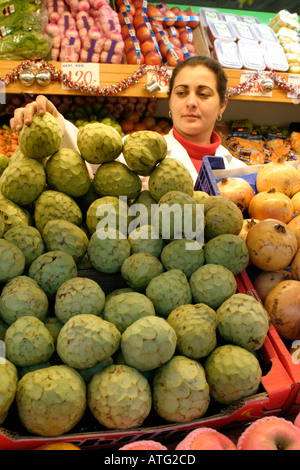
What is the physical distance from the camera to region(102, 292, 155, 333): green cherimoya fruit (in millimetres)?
1017

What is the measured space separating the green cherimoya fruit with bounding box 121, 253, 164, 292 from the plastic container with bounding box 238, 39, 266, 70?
10.8 feet

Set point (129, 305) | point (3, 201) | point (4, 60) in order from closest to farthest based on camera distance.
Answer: point (129, 305), point (3, 201), point (4, 60)

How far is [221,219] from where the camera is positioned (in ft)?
4.21

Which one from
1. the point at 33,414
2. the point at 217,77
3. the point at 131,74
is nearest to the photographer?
the point at 33,414

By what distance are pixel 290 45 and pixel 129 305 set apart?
4195 mm

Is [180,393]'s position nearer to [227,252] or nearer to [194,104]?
[227,252]

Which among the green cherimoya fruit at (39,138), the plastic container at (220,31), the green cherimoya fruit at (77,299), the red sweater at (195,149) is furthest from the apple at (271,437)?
the plastic container at (220,31)

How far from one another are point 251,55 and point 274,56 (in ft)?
0.99

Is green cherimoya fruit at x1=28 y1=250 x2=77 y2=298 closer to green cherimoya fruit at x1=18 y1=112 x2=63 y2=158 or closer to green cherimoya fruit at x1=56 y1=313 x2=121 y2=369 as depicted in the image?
green cherimoya fruit at x1=56 y1=313 x2=121 y2=369

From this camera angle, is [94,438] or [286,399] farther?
[286,399]

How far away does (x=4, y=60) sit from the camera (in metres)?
2.97

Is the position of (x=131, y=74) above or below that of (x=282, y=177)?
above
